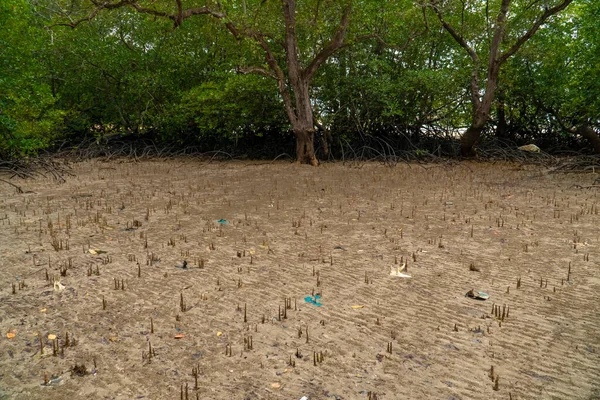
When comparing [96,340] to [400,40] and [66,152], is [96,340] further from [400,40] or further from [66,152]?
[66,152]

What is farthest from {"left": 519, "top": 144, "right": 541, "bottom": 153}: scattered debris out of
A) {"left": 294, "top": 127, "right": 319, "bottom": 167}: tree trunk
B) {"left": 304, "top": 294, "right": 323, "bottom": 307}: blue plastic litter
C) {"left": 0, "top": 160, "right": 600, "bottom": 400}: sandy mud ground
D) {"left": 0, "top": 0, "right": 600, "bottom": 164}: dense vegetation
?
{"left": 304, "top": 294, "right": 323, "bottom": 307}: blue plastic litter

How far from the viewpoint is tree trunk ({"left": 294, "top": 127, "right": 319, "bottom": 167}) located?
11508 mm

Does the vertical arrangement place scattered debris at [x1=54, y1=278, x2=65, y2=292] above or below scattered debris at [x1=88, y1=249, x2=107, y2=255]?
below

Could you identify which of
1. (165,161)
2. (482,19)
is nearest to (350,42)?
(482,19)

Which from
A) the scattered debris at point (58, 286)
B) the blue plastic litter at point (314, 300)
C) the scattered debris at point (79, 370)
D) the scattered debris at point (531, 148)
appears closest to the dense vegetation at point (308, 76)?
the scattered debris at point (531, 148)

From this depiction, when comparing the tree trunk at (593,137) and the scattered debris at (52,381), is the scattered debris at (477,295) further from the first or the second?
the tree trunk at (593,137)

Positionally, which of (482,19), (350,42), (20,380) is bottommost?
(20,380)

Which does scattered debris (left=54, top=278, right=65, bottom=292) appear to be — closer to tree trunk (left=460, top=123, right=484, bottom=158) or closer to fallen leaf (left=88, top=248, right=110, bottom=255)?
fallen leaf (left=88, top=248, right=110, bottom=255)

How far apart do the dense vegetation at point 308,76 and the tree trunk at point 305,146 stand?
1.4 inches

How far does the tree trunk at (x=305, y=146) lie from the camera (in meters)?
11.5

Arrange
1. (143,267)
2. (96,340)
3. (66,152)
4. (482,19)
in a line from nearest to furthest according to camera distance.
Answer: (96,340)
(143,267)
(482,19)
(66,152)

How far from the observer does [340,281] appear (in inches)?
141

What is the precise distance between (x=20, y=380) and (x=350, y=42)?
9.96 m

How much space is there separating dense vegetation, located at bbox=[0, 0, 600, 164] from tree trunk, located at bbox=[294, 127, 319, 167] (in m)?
0.04
